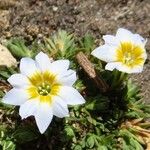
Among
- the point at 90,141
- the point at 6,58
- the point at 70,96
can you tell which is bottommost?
the point at 90,141

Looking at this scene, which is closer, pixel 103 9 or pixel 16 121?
pixel 16 121

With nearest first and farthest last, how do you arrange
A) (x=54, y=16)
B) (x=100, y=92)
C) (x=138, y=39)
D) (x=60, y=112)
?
(x=60, y=112)
(x=138, y=39)
(x=100, y=92)
(x=54, y=16)

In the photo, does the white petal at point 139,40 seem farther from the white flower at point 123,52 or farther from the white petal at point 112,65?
the white petal at point 112,65

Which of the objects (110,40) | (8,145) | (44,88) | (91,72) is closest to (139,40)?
(110,40)

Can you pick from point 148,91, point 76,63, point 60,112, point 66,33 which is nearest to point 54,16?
point 66,33

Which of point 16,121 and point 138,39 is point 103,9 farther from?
point 16,121

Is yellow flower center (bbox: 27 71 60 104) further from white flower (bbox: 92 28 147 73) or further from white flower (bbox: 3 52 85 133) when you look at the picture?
white flower (bbox: 92 28 147 73)

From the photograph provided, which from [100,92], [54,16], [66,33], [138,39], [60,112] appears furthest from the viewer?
[54,16]

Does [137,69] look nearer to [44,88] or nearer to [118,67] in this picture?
[118,67]
